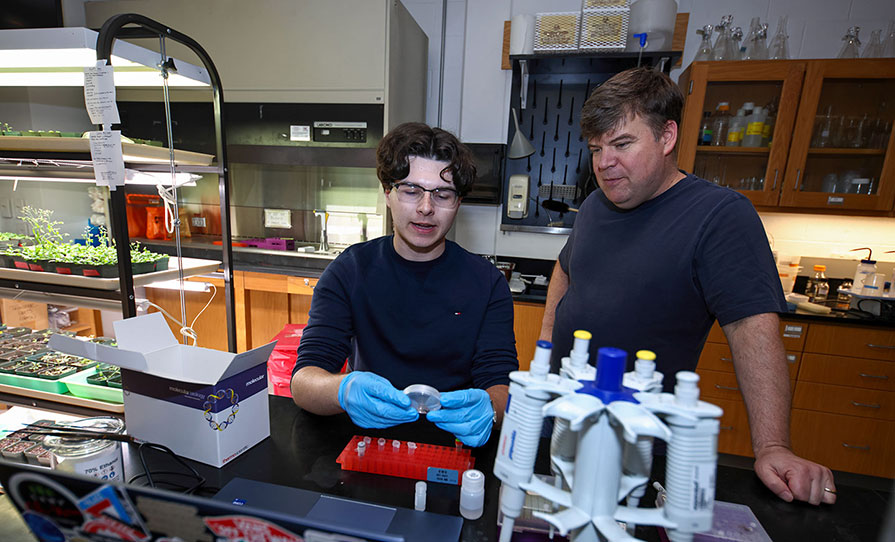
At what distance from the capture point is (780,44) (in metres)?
2.32

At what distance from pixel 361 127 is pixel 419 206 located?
1.58 metres

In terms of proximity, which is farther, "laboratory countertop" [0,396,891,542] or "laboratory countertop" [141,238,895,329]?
"laboratory countertop" [141,238,895,329]

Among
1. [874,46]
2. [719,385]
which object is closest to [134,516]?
[719,385]

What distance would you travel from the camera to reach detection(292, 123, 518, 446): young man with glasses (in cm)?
113

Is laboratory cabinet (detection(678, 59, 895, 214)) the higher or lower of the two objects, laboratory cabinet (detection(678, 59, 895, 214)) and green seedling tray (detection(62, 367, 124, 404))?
the higher

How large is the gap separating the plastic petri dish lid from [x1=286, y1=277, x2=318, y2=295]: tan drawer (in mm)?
1878

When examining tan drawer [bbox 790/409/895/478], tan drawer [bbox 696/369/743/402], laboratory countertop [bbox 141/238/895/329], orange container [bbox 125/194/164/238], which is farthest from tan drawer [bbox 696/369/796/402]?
orange container [bbox 125/194/164/238]

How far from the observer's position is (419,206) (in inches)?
44.0

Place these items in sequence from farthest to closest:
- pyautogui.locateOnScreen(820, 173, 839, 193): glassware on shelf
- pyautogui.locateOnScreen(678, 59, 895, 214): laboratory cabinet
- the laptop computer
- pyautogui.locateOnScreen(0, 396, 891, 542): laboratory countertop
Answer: pyautogui.locateOnScreen(820, 173, 839, 193): glassware on shelf, pyautogui.locateOnScreen(678, 59, 895, 214): laboratory cabinet, pyautogui.locateOnScreen(0, 396, 891, 542): laboratory countertop, the laptop computer

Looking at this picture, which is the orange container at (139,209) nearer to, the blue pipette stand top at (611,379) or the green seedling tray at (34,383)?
the green seedling tray at (34,383)

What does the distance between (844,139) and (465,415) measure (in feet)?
9.31

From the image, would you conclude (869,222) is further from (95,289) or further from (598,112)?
(95,289)

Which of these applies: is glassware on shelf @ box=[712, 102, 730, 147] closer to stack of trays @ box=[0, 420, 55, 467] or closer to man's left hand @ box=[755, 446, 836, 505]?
man's left hand @ box=[755, 446, 836, 505]

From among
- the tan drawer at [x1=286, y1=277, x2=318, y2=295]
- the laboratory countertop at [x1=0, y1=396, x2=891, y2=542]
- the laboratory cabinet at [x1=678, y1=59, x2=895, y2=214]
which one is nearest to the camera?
the laboratory countertop at [x1=0, y1=396, x2=891, y2=542]
